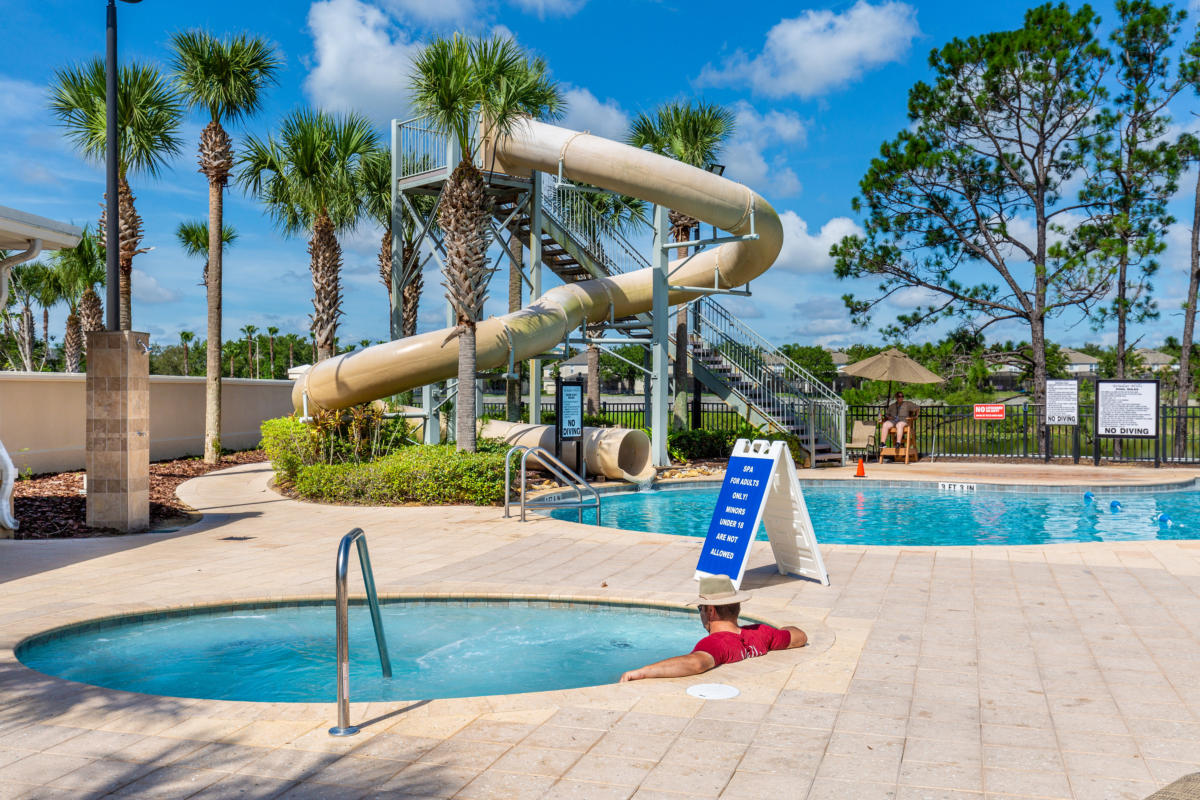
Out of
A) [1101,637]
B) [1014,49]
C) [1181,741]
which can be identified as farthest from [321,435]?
[1014,49]

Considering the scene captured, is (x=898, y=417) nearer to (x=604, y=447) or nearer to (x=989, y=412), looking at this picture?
(x=989, y=412)

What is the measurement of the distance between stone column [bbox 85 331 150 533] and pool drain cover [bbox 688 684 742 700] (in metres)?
8.12

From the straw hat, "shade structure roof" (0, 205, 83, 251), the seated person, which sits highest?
"shade structure roof" (0, 205, 83, 251)

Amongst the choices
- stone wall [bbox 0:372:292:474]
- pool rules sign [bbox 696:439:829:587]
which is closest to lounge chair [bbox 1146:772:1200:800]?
pool rules sign [bbox 696:439:829:587]

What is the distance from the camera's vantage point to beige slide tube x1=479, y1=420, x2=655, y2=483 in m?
16.0

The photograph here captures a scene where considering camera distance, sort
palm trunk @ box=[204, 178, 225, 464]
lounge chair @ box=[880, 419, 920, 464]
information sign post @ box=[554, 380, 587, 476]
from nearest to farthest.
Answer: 1. information sign post @ box=[554, 380, 587, 476]
2. palm trunk @ box=[204, 178, 225, 464]
3. lounge chair @ box=[880, 419, 920, 464]

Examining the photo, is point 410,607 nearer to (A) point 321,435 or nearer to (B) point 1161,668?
(B) point 1161,668

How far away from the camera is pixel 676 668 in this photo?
5012 mm

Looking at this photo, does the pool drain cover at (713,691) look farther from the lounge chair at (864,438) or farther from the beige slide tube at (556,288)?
the lounge chair at (864,438)

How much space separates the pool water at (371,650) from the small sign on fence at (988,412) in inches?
682

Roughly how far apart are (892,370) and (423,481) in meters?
13.3

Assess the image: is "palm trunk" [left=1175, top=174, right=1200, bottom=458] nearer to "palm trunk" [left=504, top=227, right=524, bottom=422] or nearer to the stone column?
"palm trunk" [left=504, top=227, right=524, bottom=422]

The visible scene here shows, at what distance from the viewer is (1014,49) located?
2284 centimetres

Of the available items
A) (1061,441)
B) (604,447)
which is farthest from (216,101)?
(1061,441)
